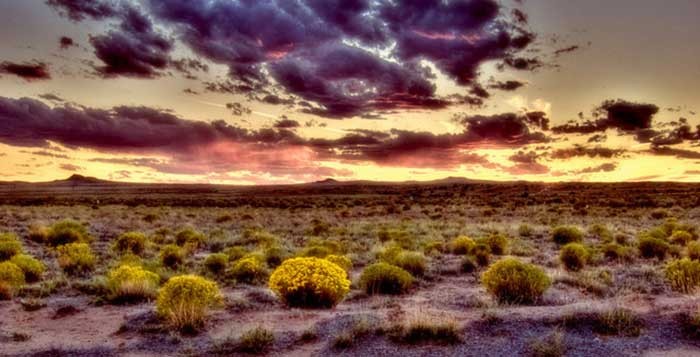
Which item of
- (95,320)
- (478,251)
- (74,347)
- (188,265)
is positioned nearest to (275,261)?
(188,265)

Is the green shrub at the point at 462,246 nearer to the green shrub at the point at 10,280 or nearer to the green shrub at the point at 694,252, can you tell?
the green shrub at the point at 694,252

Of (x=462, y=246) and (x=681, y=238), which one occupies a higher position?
(x=681, y=238)

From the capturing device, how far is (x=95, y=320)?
11.3m

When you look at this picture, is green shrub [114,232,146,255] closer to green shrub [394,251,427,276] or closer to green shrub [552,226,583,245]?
green shrub [394,251,427,276]

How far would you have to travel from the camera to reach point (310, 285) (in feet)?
39.0

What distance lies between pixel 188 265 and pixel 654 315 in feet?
43.9

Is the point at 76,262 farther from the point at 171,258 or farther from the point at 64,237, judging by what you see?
the point at 64,237

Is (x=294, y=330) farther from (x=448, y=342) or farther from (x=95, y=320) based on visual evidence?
(x=95, y=320)

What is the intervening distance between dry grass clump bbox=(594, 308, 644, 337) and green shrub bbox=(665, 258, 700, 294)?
412 centimetres

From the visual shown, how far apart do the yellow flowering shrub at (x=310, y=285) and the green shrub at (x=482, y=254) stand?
757 centimetres

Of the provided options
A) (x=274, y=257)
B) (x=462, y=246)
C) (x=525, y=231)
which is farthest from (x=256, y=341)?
(x=525, y=231)

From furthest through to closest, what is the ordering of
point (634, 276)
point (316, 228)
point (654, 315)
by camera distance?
point (316, 228)
point (634, 276)
point (654, 315)

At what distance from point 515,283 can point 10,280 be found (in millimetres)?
11806

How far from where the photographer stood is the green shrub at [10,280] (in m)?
13.0
